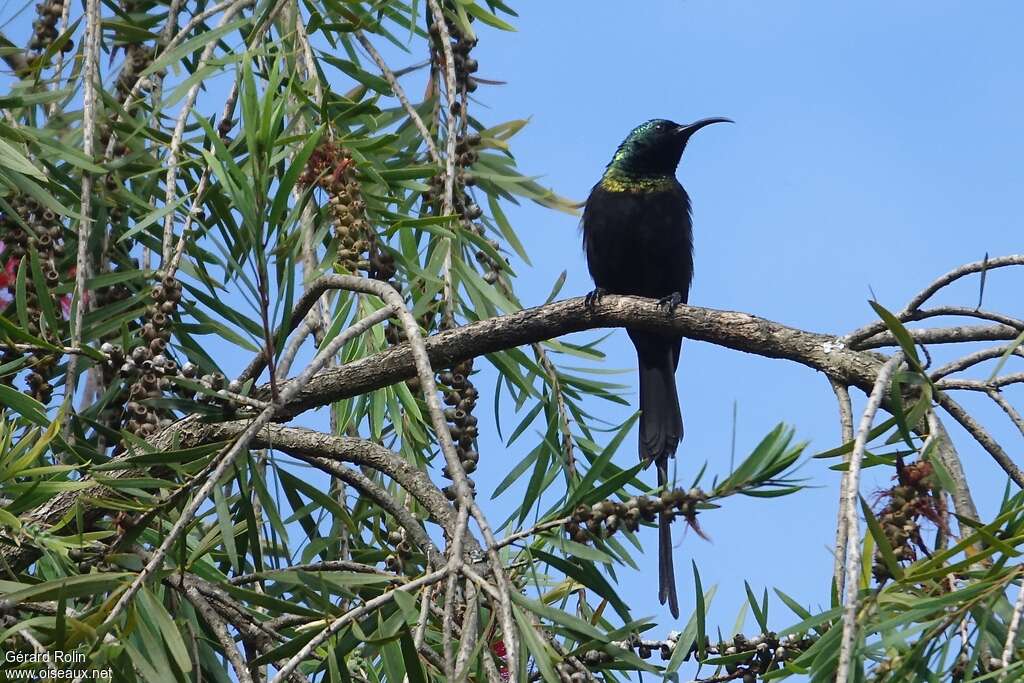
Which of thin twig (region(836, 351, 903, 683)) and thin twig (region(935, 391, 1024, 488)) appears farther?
thin twig (region(935, 391, 1024, 488))

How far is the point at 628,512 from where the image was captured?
156 centimetres

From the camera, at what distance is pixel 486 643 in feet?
5.59

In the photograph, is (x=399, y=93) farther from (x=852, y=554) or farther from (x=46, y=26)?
(x=852, y=554)

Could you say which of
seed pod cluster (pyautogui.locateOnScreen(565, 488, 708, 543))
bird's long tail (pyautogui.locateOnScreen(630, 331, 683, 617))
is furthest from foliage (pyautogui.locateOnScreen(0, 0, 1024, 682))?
bird's long tail (pyautogui.locateOnScreen(630, 331, 683, 617))

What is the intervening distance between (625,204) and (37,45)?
2.02 m

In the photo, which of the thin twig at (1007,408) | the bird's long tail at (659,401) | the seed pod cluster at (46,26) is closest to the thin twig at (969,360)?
the thin twig at (1007,408)

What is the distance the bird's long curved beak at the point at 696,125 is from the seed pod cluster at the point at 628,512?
3050 mm

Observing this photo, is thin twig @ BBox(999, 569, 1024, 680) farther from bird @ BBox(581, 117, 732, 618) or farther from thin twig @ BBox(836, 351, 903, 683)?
bird @ BBox(581, 117, 732, 618)

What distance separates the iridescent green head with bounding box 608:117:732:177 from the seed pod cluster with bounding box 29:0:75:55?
2.08 metres

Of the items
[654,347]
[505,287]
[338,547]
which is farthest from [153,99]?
[654,347]

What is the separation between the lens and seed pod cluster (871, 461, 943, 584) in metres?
1.52

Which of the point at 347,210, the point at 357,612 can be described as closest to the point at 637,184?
the point at 347,210

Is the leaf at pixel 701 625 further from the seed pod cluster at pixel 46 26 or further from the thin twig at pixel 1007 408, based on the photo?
the seed pod cluster at pixel 46 26

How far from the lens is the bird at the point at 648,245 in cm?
418
